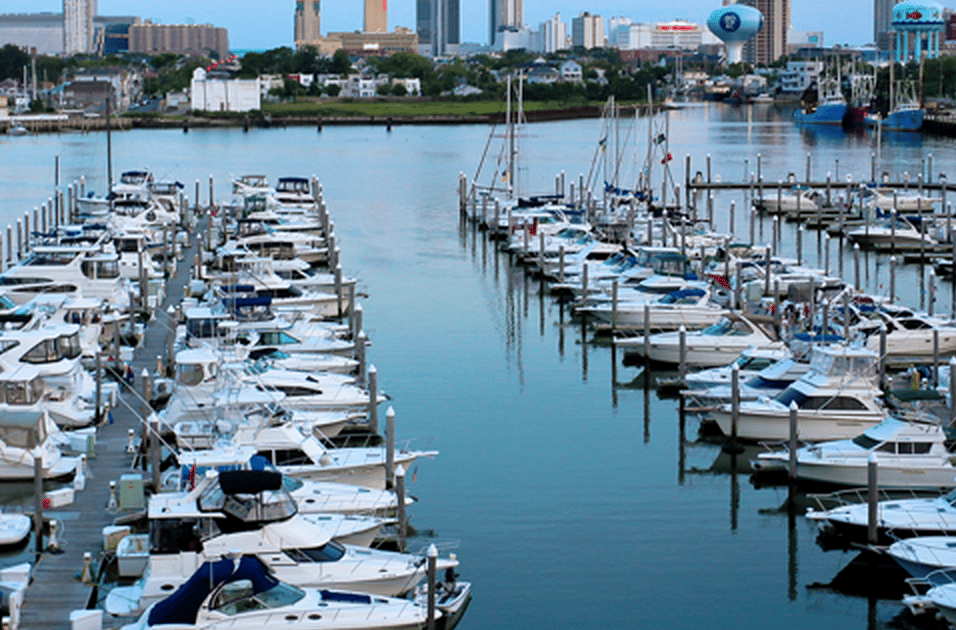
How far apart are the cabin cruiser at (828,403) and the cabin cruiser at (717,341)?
463 centimetres

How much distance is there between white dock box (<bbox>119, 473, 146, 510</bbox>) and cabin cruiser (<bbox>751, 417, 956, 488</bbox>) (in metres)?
9.42

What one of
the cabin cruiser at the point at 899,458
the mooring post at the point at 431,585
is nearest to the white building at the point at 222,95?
the cabin cruiser at the point at 899,458

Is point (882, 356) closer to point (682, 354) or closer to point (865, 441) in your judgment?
point (682, 354)

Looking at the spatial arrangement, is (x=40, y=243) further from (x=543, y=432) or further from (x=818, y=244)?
(x=818, y=244)

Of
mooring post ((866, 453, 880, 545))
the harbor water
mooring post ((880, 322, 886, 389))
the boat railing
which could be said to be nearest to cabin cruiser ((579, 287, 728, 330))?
the harbor water

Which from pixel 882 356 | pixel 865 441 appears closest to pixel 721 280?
pixel 882 356

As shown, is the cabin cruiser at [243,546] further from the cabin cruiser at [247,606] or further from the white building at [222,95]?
the white building at [222,95]

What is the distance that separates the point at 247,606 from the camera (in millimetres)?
15531

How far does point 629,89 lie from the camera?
18812 cm

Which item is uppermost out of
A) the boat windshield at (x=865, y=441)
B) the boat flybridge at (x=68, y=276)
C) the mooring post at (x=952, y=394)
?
the boat flybridge at (x=68, y=276)

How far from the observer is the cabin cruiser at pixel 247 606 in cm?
1541

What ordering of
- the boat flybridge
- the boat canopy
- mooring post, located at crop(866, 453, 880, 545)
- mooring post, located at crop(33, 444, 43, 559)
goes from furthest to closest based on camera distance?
the boat flybridge
mooring post, located at crop(33, 444, 43, 559)
mooring post, located at crop(866, 453, 880, 545)
the boat canopy

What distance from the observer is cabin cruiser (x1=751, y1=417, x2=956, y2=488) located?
2188 cm

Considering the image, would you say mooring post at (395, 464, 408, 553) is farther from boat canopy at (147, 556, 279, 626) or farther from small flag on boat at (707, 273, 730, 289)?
small flag on boat at (707, 273, 730, 289)
